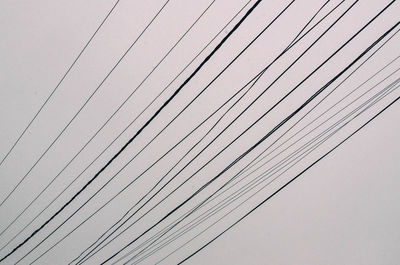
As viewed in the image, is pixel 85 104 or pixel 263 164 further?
pixel 263 164

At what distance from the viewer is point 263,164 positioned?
3.95 m

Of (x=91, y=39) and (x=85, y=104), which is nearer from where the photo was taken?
(x=91, y=39)

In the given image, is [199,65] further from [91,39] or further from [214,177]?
[214,177]

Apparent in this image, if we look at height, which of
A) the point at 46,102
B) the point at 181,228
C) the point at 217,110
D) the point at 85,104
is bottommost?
the point at 181,228

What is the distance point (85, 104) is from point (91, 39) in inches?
26.0

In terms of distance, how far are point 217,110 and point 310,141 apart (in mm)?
1345

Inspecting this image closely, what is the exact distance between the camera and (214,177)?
12.2ft

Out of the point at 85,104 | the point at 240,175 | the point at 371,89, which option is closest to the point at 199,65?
the point at 85,104

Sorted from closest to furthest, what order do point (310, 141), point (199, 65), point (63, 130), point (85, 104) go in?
point (199, 65) → point (85, 104) → point (63, 130) → point (310, 141)

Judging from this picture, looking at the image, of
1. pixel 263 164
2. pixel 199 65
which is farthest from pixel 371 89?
pixel 199 65

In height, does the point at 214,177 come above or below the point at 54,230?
below

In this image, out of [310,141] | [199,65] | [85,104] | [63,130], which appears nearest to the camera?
[199,65]

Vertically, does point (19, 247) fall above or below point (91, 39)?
below

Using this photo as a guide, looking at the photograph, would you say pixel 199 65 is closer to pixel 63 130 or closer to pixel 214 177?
pixel 214 177
